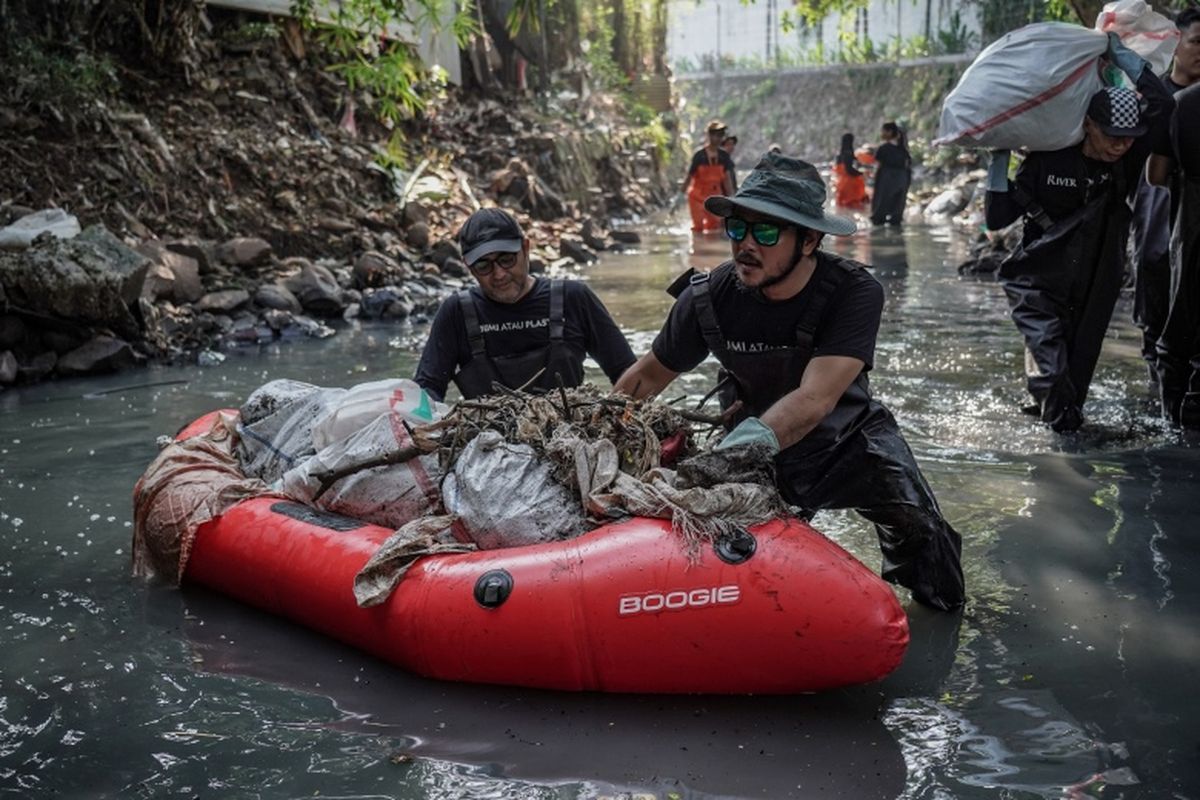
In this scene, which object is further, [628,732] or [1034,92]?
[1034,92]

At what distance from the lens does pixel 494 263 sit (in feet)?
15.9

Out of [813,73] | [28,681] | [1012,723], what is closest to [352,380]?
[28,681]

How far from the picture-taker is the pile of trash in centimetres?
374

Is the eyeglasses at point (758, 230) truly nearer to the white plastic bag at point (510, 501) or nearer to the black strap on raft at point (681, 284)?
the black strap on raft at point (681, 284)

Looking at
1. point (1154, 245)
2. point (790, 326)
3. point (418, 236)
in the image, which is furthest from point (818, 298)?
point (418, 236)

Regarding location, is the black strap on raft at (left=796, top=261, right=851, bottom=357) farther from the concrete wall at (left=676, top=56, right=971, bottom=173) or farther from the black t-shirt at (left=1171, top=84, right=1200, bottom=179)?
the concrete wall at (left=676, top=56, right=971, bottom=173)

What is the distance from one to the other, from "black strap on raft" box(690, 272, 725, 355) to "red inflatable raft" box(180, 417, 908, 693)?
708mm

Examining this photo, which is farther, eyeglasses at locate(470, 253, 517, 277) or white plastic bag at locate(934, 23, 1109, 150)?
white plastic bag at locate(934, 23, 1109, 150)

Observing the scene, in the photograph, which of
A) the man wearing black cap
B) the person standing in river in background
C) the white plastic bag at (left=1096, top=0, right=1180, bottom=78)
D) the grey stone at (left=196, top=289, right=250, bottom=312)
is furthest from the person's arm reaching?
the person standing in river in background

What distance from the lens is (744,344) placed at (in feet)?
13.2

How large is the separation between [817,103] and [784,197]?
3735cm

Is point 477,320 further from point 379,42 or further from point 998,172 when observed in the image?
point 379,42

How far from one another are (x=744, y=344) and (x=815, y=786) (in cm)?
146

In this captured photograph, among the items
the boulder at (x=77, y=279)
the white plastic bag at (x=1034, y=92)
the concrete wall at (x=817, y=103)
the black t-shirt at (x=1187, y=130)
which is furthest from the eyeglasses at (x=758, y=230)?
the concrete wall at (x=817, y=103)
